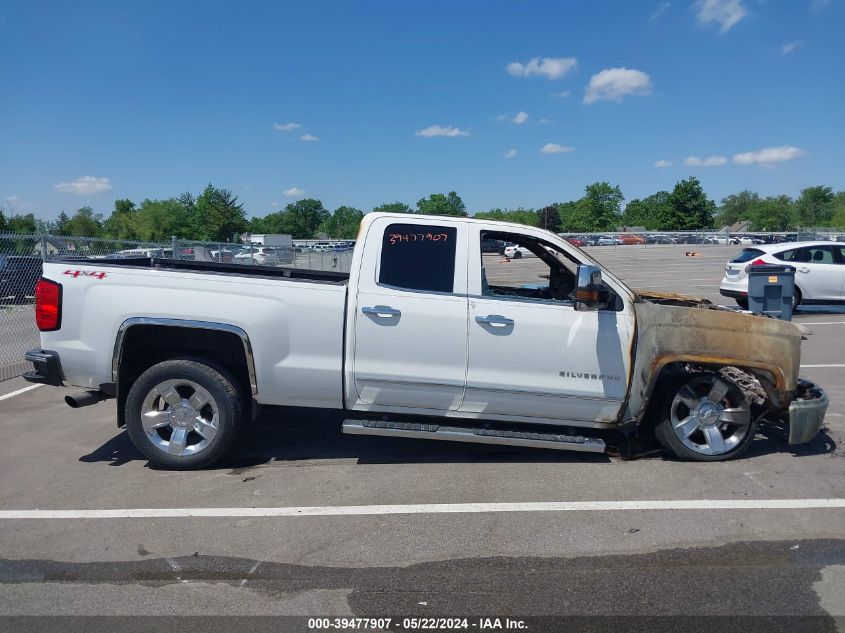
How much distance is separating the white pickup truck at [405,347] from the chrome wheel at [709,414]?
A: 2cm

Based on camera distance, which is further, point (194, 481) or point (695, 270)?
point (695, 270)

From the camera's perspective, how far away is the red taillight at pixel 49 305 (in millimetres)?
4996

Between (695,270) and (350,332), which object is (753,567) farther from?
(695,270)

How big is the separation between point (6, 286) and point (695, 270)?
29.0 m

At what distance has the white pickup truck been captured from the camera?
4.94 meters

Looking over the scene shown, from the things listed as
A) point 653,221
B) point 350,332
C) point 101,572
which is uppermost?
point 653,221

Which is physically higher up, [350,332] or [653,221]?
[653,221]

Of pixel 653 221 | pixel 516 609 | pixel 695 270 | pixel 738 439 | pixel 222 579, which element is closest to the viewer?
pixel 516 609

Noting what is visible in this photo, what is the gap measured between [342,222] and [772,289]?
12158cm

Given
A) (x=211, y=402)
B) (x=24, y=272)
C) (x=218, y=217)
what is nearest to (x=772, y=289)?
(x=211, y=402)

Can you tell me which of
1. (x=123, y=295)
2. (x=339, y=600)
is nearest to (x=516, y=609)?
(x=339, y=600)

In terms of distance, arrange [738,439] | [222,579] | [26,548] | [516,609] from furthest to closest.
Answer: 1. [738,439]
2. [26,548]
3. [222,579]
4. [516,609]

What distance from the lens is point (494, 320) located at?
16.1 feet

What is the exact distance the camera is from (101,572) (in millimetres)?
3676
